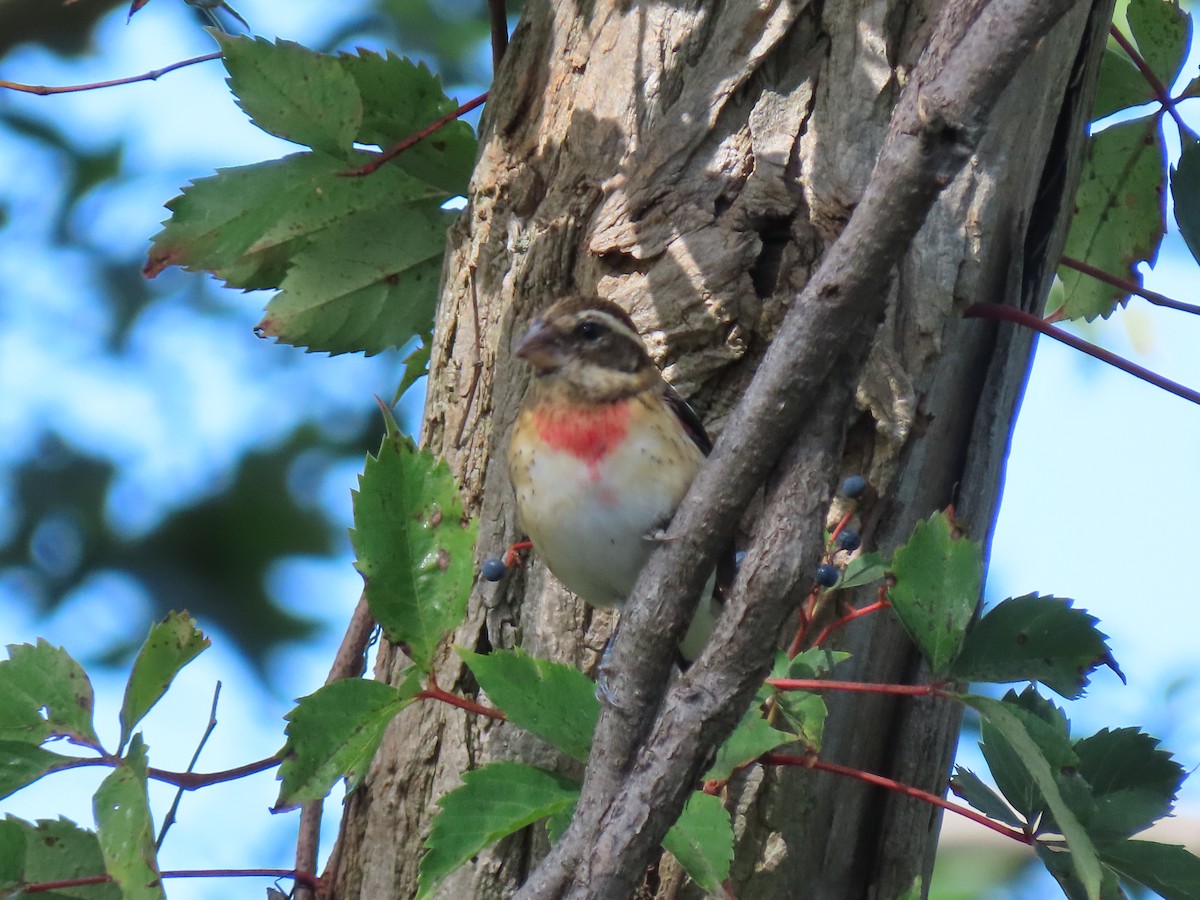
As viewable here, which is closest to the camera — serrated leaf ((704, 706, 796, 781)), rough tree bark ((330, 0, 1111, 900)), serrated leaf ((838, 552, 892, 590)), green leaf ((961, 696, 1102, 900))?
green leaf ((961, 696, 1102, 900))

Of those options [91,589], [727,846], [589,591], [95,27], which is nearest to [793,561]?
[727,846]

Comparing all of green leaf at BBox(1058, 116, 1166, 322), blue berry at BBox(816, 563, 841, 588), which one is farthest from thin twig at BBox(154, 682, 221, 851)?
green leaf at BBox(1058, 116, 1166, 322)

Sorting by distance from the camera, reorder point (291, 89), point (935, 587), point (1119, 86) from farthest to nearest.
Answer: point (1119, 86) < point (291, 89) < point (935, 587)

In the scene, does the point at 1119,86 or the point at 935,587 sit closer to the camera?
the point at 935,587

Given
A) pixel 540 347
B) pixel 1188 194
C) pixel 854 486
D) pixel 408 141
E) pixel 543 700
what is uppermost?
pixel 1188 194

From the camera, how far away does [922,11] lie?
318 cm

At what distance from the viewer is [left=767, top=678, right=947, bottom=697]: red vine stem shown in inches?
99.1

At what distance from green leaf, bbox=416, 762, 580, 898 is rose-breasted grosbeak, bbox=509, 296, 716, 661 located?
669mm

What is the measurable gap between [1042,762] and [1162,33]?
240 cm

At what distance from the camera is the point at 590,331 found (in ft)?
10.2

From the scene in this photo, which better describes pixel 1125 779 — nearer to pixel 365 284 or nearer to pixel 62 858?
pixel 62 858

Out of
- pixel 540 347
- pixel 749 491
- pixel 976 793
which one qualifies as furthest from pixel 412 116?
pixel 976 793

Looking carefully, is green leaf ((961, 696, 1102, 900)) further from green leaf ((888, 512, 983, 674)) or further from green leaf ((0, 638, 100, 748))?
green leaf ((0, 638, 100, 748))

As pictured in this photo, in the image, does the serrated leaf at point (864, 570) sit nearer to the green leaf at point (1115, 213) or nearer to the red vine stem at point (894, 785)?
the red vine stem at point (894, 785)
